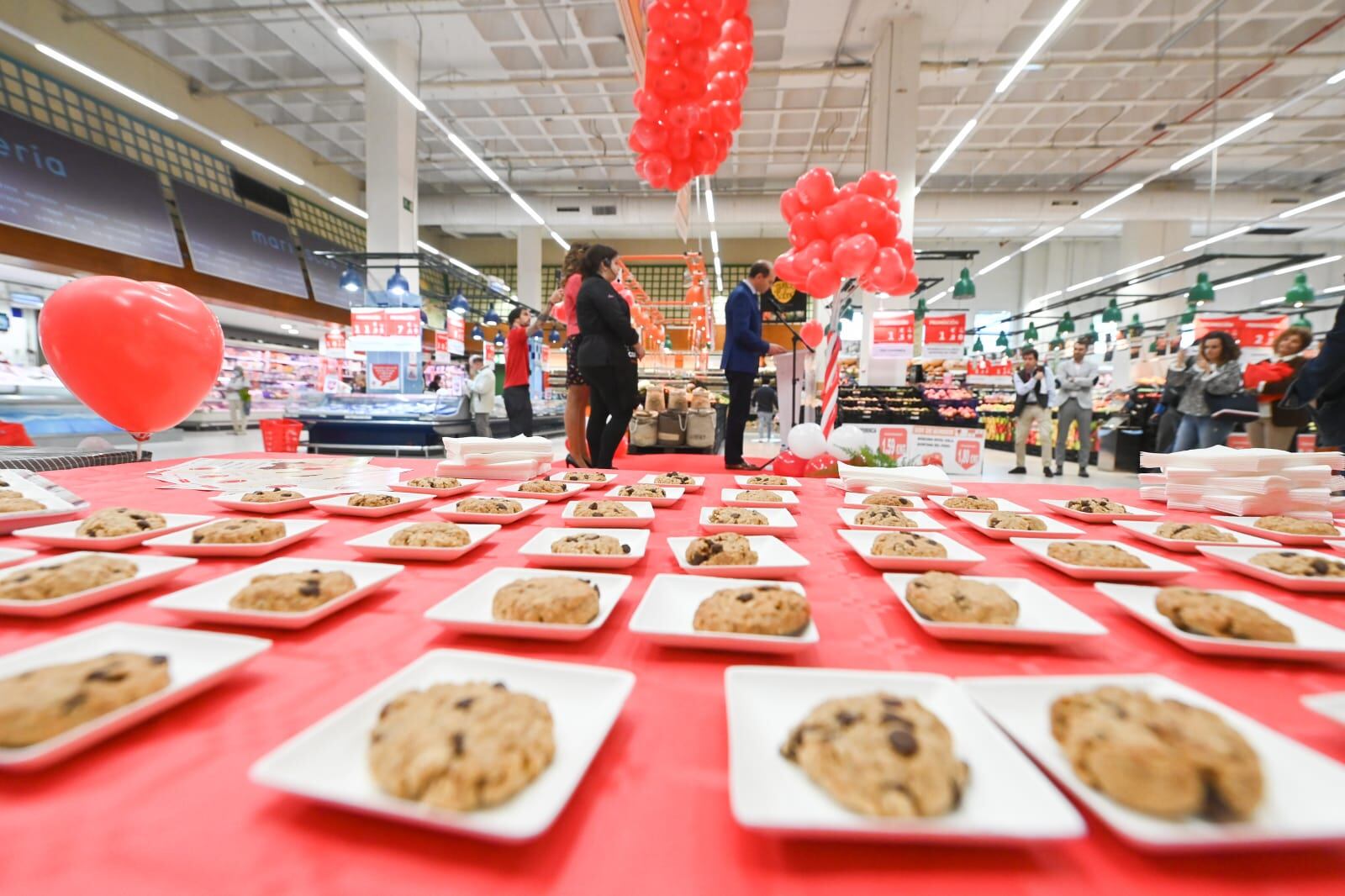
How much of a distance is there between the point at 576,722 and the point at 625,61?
9.89 meters

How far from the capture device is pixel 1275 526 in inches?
52.9

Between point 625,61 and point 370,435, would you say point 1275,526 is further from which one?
point 625,61

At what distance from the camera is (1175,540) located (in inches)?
47.1

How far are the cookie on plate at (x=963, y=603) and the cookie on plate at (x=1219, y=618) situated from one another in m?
0.21

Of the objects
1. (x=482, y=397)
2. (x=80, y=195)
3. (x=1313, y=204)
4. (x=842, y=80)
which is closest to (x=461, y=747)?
(x=482, y=397)

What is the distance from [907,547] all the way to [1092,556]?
325mm

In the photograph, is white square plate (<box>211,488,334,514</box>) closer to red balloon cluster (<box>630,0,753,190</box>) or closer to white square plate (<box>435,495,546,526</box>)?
white square plate (<box>435,495,546,526</box>)

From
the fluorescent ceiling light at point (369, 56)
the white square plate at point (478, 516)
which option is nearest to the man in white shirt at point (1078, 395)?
the white square plate at point (478, 516)

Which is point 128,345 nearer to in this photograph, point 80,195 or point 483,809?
point 483,809

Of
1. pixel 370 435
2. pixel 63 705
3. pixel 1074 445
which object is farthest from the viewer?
pixel 1074 445

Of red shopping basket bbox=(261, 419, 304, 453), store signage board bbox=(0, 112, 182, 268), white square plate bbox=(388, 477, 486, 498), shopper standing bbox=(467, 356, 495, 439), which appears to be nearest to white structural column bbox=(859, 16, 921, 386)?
shopper standing bbox=(467, 356, 495, 439)

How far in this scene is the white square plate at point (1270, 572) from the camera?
38.0 inches

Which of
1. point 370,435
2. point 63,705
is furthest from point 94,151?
point 63,705

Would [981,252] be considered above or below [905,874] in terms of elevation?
above
